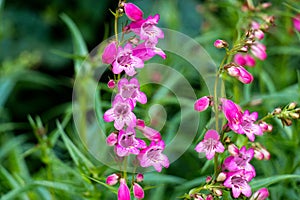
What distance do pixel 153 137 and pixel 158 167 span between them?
0.23 ft

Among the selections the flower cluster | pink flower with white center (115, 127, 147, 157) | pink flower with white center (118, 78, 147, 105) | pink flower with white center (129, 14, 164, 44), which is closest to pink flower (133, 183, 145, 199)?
the flower cluster

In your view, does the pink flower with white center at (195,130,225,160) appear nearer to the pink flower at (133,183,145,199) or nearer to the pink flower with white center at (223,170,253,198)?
the pink flower with white center at (223,170,253,198)

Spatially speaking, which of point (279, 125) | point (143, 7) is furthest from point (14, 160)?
point (143, 7)

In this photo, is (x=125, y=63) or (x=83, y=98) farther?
(x=83, y=98)

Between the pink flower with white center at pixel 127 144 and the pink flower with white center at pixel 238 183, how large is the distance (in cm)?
21

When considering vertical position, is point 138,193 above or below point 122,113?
below

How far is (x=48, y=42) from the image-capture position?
3.87m

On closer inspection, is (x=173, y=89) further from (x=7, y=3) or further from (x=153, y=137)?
(x=7, y=3)

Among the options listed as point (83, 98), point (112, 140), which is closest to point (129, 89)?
point (112, 140)

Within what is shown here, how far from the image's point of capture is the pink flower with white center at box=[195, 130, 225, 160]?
1223mm

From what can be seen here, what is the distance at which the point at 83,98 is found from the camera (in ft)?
6.77

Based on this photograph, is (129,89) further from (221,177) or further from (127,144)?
(221,177)

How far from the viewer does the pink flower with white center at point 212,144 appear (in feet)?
4.01

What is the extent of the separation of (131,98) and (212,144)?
8.5 inches
